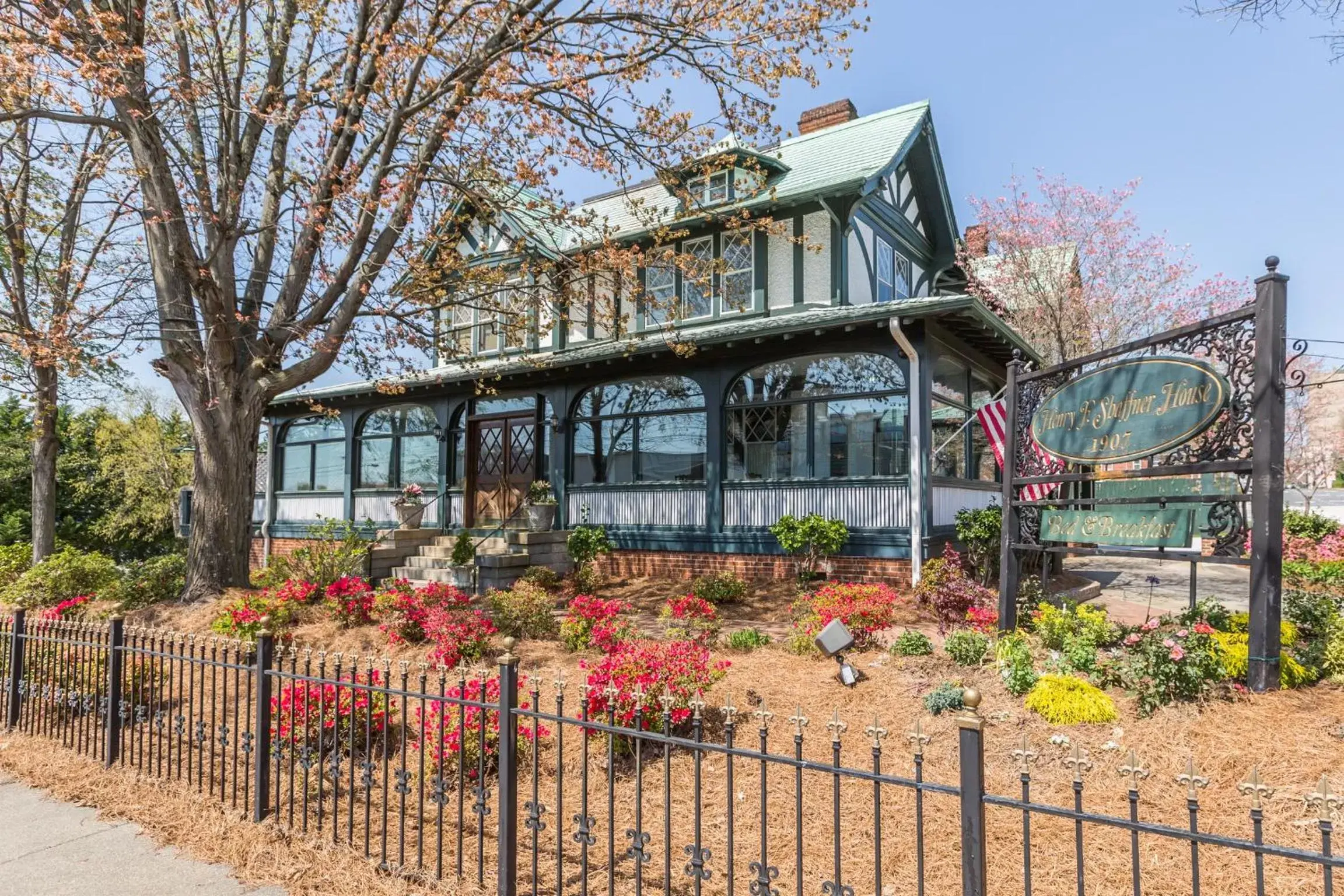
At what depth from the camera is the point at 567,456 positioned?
15203 millimetres

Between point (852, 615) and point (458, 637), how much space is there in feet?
12.8

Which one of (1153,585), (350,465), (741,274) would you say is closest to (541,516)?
(741,274)

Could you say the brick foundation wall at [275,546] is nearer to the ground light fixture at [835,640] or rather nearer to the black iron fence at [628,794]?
the black iron fence at [628,794]

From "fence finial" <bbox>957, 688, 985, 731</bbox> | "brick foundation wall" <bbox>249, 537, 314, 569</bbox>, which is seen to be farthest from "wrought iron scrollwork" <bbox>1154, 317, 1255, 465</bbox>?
"brick foundation wall" <bbox>249, 537, 314, 569</bbox>

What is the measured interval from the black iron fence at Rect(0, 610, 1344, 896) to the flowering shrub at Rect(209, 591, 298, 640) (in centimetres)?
189

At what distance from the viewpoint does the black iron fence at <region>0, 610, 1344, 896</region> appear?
3027mm

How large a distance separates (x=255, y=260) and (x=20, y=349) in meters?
3.07

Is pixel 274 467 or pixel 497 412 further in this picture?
pixel 274 467

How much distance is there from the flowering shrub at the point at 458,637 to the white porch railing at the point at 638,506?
6117 millimetres

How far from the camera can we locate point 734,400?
43.6 ft

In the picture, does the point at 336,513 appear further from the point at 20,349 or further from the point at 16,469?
the point at 16,469

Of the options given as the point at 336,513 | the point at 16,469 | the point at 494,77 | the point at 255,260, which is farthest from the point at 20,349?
the point at 16,469

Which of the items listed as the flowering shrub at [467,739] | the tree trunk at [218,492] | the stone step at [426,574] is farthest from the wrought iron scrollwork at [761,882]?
the stone step at [426,574]

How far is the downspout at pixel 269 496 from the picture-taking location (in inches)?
774
